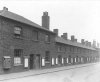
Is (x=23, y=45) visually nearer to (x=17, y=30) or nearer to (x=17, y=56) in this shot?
(x=17, y=56)

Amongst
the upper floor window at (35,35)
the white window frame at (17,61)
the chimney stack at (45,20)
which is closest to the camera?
the white window frame at (17,61)

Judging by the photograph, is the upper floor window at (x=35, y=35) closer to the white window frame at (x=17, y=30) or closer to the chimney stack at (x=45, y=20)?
the white window frame at (x=17, y=30)

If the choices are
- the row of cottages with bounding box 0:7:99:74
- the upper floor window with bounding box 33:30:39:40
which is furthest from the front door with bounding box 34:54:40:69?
the upper floor window with bounding box 33:30:39:40

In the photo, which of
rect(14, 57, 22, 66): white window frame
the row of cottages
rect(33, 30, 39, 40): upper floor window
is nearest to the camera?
the row of cottages

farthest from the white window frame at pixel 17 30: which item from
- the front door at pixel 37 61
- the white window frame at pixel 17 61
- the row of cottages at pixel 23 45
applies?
the front door at pixel 37 61

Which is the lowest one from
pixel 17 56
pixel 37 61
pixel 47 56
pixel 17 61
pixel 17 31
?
pixel 37 61

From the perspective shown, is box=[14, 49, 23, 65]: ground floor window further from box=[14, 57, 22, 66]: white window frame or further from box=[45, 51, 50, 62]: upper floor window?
box=[45, 51, 50, 62]: upper floor window

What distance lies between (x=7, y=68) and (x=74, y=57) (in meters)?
24.6

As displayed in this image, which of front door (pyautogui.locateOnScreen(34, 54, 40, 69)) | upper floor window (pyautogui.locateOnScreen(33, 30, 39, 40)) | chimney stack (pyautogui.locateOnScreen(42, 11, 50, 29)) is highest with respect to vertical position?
chimney stack (pyautogui.locateOnScreen(42, 11, 50, 29))

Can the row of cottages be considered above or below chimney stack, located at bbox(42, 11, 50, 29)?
below

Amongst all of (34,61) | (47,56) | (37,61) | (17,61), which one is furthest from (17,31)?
(47,56)

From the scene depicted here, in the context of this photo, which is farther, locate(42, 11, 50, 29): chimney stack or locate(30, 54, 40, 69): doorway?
locate(42, 11, 50, 29): chimney stack

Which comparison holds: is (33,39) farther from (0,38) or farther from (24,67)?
(0,38)

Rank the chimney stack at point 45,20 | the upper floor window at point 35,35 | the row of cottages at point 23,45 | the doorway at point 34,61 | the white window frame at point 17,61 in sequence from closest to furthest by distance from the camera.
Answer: the row of cottages at point 23,45 < the white window frame at point 17,61 < the doorway at point 34,61 < the upper floor window at point 35,35 < the chimney stack at point 45,20
